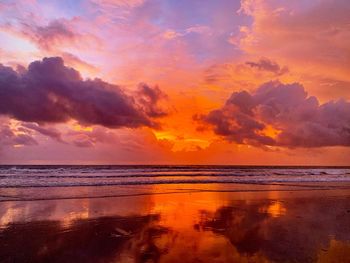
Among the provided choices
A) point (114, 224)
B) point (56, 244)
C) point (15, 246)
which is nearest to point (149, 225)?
point (114, 224)

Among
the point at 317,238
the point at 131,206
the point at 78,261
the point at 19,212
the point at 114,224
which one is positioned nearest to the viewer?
the point at 78,261

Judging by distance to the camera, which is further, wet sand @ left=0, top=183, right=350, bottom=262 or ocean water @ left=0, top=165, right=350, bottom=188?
ocean water @ left=0, top=165, right=350, bottom=188

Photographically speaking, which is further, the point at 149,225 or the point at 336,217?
the point at 336,217

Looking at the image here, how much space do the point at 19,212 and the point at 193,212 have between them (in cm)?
787

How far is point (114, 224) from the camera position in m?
11.9

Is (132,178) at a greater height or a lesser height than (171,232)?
lesser

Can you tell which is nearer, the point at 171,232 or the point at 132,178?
the point at 171,232

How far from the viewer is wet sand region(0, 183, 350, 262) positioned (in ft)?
26.8

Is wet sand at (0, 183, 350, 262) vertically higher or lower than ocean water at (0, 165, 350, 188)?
higher

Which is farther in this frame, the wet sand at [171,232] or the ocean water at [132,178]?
the ocean water at [132,178]

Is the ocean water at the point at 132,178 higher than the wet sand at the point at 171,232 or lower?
lower

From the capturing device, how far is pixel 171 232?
35.0 ft

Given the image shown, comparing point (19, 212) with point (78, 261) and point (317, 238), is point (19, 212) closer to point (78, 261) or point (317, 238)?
point (78, 261)

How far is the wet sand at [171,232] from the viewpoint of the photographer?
8.17 metres
